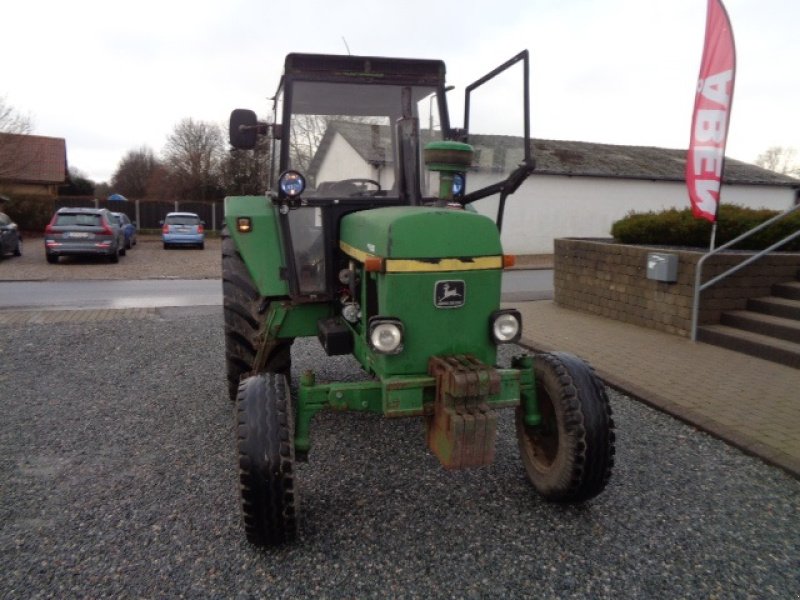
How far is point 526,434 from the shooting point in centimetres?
370

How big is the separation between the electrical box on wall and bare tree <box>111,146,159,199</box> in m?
50.4

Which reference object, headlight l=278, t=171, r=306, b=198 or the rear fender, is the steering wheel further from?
the rear fender

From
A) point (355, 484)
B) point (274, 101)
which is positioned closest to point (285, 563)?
point (355, 484)

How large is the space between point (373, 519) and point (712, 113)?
6.62 m

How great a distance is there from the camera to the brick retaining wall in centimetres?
743

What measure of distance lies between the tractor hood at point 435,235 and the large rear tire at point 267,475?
1018 millimetres

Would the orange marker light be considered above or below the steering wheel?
below

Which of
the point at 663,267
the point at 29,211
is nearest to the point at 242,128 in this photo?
the point at 663,267

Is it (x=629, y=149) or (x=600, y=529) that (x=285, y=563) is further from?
(x=629, y=149)

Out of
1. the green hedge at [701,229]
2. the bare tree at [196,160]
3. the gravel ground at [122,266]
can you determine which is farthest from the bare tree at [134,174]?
the green hedge at [701,229]

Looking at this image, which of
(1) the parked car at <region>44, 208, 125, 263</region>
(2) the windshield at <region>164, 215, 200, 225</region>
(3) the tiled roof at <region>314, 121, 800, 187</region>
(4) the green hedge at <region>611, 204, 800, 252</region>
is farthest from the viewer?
(2) the windshield at <region>164, 215, 200, 225</region>

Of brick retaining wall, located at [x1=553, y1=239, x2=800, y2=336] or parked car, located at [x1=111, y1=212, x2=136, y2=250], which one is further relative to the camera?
parked car, located at [x1=111, y1=212, x2=136, y2=250]

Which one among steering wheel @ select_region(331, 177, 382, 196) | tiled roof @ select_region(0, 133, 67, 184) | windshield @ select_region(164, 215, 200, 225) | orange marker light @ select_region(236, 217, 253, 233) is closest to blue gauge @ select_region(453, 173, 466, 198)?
steering wheel @ select_region(331, 177, 382, 196)

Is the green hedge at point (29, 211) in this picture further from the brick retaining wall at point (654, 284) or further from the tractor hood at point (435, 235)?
the tractor hood at point (435, 235)
